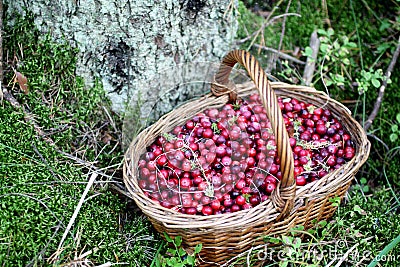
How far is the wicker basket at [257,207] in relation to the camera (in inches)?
65.5

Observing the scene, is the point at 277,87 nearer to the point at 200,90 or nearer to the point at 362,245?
the point at 200,90

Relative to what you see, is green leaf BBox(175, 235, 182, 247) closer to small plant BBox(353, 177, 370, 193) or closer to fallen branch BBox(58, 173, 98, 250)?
fallen branch BBox(58, 173, 98, 250)

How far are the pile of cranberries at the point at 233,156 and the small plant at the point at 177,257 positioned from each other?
117 mm

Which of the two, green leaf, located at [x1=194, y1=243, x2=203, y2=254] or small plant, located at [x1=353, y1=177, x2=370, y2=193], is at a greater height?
green leaf, located at [x1=194, y1=243, x2=203, y2=254]

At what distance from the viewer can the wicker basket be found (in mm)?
1663

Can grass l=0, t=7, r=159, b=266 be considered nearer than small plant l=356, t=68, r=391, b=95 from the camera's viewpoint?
Yes

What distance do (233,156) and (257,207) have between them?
0.28 metres

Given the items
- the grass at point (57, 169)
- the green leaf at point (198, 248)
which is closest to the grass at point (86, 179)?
the grass at point (57, 169)

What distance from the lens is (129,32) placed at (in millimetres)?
2064

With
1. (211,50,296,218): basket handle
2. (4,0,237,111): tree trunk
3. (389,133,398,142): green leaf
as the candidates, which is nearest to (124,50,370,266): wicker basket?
(211,50,296,218): basket handle

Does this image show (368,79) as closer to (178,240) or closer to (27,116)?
(178,240)

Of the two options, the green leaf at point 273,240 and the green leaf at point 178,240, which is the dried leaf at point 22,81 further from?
the green leaf at point 273,240

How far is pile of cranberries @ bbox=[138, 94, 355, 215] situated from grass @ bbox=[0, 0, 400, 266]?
0.20 metres

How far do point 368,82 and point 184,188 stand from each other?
1.20 metres
